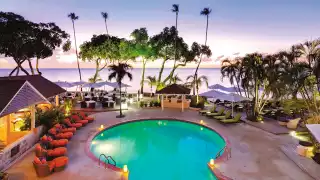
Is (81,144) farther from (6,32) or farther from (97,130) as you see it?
(6,32)

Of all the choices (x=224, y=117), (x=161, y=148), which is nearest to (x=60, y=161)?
(x=161, y=148)

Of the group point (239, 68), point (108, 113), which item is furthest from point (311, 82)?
point (108, 113)

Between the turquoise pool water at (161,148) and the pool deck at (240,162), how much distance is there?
0.83 metres

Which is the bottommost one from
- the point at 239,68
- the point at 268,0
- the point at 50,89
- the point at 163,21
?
the point at 50,89

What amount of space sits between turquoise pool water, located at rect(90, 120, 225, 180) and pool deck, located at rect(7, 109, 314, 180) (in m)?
0.83

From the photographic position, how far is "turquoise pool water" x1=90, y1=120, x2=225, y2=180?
32.4 ft

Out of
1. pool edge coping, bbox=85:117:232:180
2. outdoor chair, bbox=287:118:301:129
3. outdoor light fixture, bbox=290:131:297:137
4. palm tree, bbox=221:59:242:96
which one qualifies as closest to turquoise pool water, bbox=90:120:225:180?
pool edge coping, bbox=85:117:232:180

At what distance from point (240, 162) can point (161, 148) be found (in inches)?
182

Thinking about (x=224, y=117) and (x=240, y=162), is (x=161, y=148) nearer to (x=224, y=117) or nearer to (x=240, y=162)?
(x=240, y=162)

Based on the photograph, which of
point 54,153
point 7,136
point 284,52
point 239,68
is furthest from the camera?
point 239,68

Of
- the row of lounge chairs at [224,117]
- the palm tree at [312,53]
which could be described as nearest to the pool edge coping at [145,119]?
the row of lounge chairs at [224,117]

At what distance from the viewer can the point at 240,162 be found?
988cm

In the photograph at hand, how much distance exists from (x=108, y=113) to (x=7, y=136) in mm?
9714

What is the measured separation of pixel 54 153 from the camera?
998 centimetres
